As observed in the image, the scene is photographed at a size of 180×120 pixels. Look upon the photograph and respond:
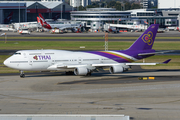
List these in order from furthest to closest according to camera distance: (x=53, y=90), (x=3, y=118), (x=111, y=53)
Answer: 1. (x=111, y=53)
2. (x=53, y=90)
3. (x=3, y=118)

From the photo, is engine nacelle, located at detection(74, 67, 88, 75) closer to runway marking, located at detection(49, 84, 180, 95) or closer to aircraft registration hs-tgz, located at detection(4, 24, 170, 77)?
aircraft registration hs-tgz, located at detection(4, 24, 170, 77)

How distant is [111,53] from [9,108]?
26.4 m

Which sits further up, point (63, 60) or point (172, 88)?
point (63, 60)

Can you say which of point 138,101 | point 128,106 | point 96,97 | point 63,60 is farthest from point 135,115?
point 63,60

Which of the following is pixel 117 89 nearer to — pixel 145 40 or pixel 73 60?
pixel 73 60

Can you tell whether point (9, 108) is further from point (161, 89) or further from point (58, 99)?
point (161, 89)

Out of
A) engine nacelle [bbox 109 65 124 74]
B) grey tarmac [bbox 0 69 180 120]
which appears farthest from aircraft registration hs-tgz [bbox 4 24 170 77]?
grey tarmac [bbox 0 69 180 120]

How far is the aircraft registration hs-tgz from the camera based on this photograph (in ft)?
162

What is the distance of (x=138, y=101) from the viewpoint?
35.3 metres

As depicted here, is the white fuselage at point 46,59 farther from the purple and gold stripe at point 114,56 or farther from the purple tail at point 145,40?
the purple tail at point 145,40

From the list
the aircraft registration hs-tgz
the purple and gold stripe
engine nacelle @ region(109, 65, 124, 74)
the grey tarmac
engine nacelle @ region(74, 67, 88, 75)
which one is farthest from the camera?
the purple and gold stripe

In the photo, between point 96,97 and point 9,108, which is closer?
point 9,108

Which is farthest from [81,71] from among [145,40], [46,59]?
[145,40]

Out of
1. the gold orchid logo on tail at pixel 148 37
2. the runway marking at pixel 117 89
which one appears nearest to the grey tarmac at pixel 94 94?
the runway marking at pixel 117 89
